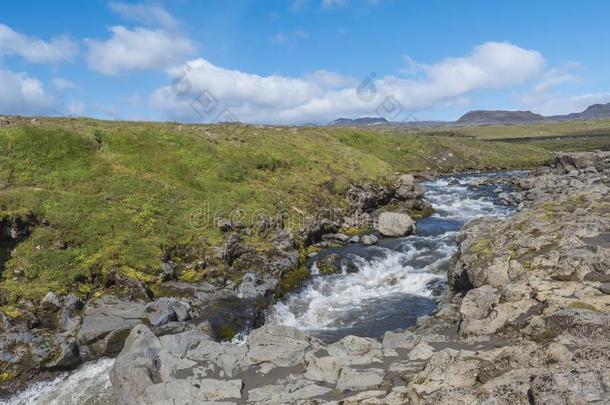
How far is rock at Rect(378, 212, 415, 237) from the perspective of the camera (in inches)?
1911

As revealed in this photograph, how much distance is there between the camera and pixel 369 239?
4594 cm

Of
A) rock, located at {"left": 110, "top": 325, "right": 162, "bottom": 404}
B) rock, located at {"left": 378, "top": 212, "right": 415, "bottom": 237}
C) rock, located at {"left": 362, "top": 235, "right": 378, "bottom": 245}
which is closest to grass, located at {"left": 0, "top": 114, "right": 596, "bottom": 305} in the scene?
rock, located at {"left": 362, "top": 235, "right": 378, "bottom": 245}

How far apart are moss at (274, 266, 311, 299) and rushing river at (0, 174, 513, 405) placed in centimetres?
70

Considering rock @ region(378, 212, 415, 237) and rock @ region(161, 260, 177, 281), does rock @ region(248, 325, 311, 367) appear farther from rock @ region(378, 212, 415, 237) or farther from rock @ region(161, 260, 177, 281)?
rock @ region(378, 212, 415, 237)

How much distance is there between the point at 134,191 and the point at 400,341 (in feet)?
99.0

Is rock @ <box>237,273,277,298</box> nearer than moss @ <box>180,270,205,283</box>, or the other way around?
rock @ <box>237,273,277,298</box>

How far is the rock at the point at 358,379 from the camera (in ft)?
53.2

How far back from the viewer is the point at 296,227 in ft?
149

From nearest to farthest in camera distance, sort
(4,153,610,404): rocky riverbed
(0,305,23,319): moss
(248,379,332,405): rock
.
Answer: (4,153,610,404): rocky riverbed → (248,379,332,405): rock → (0,305,23,319): moss

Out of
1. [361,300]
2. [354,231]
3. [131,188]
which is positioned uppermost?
[131,188]

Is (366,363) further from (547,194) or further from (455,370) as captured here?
(547,194)

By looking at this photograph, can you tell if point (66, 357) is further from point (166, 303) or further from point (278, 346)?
point (278, 346)

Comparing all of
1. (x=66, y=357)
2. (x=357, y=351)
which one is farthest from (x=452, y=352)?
(x=66, y=357)

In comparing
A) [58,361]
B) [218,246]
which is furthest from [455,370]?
[218,246]
